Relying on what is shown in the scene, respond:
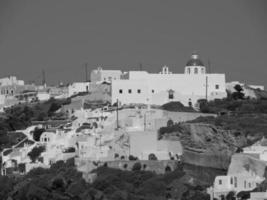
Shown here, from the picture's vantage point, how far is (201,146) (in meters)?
64.1

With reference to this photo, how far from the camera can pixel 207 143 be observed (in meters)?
64.1

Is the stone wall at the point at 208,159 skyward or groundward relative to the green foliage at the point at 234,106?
groundward

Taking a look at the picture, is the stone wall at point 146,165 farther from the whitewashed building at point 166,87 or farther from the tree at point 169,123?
the whitewashed building at point 166,87

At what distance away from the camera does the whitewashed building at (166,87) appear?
74.8m

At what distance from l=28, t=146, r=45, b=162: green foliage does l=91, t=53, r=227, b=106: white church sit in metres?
7.95

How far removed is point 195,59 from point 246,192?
24.1 metres

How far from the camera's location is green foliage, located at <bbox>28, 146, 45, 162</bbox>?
6775 centimetres

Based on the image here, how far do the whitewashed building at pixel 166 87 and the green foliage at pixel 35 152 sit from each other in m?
8.03

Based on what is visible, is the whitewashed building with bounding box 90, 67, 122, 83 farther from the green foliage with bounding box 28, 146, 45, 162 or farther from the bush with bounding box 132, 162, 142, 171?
the bush with bounding box 132, 162, 142, 171

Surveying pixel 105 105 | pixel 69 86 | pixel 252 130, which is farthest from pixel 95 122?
pixel 69 86

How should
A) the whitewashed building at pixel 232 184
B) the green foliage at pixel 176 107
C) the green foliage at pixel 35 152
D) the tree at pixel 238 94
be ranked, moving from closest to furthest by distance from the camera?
the whitewashed building at pixel 232 184, the green foliage at pixel 35 152, the green foliage at pixel 176 107, the tree at pixel 238 94

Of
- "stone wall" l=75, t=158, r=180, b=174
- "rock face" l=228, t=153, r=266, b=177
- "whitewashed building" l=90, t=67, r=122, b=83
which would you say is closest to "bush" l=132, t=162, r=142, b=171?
"stone wall" l=75, t=158, r=180, b=174

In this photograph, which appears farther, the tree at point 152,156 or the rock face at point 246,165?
the tree at point 152,156

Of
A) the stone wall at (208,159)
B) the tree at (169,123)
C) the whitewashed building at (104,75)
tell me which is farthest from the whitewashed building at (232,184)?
the whitewashed building at (104,75)
